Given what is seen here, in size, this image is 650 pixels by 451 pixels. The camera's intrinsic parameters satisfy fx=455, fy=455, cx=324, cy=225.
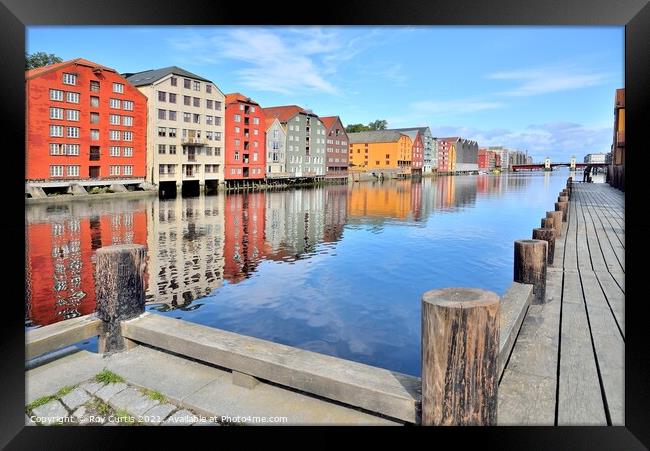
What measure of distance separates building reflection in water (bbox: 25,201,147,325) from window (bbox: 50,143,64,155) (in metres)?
6.31

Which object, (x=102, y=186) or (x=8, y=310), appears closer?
(x=8, y=310)

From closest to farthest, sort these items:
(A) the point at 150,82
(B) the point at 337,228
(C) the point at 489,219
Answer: (B) the point at 337,228, (C) the point at 489,219, (A) the point at 150,82

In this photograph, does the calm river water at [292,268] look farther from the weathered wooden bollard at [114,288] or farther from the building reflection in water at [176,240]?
the weathered wooden bollard at [114,288]

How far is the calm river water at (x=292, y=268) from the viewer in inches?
392

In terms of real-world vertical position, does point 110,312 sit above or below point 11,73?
below

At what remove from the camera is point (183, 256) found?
57.3 ft

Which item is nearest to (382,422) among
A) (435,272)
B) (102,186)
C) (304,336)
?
(304,336)

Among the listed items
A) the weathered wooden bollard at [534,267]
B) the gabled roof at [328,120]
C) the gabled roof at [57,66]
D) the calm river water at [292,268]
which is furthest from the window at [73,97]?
the gabled roof at [328,120]

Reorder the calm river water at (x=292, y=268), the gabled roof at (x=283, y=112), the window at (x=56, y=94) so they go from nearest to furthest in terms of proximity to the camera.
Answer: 1. the calm river water at (x=292, y=268)
2. the window at (x=56, y=94)
3. the gabled roof at (x=283, y=112)

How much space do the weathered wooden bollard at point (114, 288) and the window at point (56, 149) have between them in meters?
41.1

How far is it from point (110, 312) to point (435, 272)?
12.0 m

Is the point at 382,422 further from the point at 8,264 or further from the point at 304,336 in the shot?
the point at 304,336

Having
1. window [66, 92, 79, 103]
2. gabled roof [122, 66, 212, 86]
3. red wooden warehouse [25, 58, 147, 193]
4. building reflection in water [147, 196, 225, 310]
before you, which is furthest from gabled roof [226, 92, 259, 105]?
building reflection in water [147, 196, 225, 310]

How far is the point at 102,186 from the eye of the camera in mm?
44250
